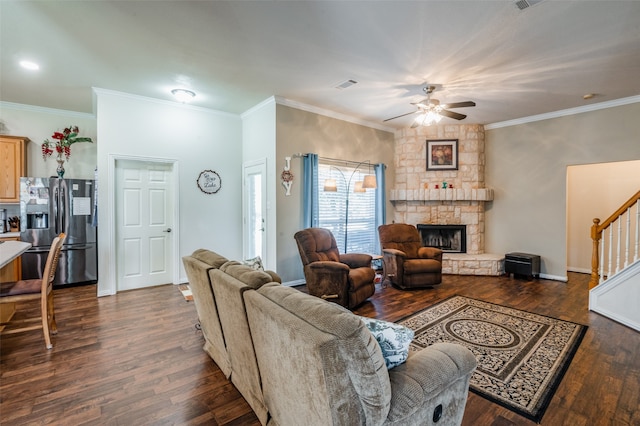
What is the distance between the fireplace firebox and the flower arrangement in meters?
6.39

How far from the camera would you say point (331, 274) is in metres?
3.86

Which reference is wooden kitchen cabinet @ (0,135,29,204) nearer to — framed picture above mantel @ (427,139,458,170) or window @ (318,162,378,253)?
window @ (318,162,378,253)

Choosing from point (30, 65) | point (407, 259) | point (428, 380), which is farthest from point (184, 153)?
point (428, 380)

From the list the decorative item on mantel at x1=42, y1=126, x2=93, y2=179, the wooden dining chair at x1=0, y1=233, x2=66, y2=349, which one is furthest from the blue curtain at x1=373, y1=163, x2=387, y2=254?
the decorative item on mantel at x1=42, y1=126, x2=93, y2=179

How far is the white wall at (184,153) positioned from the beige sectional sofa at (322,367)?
3.44 metres

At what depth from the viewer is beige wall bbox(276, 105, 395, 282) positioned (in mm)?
4793

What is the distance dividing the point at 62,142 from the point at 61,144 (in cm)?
4

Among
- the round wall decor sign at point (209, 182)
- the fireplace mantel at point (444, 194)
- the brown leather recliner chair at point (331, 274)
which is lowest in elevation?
the brown leather recliner chair at point (331, 274)

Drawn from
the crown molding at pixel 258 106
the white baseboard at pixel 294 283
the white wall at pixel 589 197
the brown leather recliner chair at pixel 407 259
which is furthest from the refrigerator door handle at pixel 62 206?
the white wall at pixel 589 197

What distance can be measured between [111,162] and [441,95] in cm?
494

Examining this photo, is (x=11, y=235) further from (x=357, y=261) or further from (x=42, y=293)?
(x=357, y=261)

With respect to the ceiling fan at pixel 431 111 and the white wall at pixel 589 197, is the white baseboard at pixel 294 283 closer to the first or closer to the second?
the ceiling fan at pixel 431 111

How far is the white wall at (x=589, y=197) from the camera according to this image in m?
5.63

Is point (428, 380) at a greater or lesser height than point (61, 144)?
lesser
